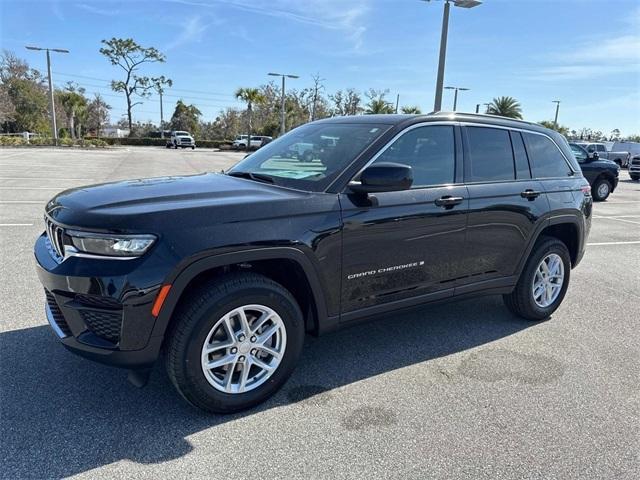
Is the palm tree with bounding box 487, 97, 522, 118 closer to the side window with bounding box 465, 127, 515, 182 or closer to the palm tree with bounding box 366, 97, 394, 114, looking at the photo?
the palm tree with bounding box 366, 97, 394, 114

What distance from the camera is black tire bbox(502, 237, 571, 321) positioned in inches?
170

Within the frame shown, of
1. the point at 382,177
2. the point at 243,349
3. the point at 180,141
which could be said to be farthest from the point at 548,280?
the point at 180,141

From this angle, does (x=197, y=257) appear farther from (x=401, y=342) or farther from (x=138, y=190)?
(x=401, y=342)

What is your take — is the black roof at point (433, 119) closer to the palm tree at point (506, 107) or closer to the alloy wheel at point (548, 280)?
the alloy wheel at point (548, 280)

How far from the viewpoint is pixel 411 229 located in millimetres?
3344

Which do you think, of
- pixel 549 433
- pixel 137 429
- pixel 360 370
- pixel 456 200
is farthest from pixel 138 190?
pixel 549 433

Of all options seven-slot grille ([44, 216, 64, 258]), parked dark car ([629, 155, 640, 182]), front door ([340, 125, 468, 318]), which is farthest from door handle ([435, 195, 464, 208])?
parked dark car ([629, 155, 640, 182])

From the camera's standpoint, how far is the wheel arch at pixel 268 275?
2516 mm

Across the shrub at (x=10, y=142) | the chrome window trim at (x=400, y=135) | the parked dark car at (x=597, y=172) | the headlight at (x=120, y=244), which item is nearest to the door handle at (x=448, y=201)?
the chrome window trim at (x=400, y=135)

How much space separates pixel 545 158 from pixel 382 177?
232cm

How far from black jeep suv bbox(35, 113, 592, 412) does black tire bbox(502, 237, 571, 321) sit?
2 centimetres

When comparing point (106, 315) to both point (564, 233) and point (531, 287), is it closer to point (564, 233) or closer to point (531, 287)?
point (531, 287)

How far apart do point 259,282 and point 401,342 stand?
1.63 meters

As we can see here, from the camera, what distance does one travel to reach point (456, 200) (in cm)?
358
